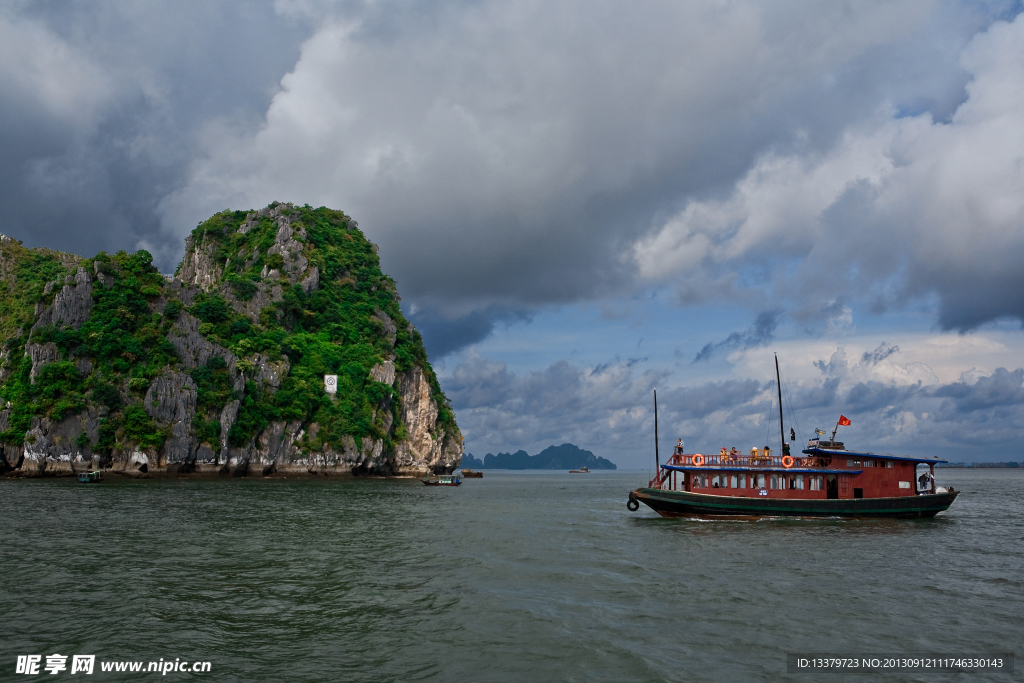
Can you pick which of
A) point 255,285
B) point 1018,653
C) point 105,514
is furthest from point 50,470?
point 1018,653

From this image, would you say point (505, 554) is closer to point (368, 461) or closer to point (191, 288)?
point (368, 461)

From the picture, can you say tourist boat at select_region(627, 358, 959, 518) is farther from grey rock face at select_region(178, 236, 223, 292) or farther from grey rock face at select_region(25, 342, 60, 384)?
grey rock face at select_region(178, 236, 223, 292)

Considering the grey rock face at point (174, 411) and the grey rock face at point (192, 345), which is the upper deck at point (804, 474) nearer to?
the grey rock face at point (174, 411)

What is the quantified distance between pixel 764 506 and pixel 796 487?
211 centimetres

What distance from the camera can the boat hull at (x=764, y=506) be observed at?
105 feet

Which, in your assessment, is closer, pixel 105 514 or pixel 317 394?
pixel 105 514

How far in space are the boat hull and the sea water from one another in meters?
2.52

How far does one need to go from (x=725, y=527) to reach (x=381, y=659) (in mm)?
23394

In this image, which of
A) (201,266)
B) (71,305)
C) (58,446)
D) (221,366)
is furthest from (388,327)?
(58,446)

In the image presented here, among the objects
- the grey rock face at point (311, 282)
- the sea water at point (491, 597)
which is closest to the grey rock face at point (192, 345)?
the grey rock face at point (311, 282)

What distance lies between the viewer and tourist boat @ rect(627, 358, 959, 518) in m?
32.2

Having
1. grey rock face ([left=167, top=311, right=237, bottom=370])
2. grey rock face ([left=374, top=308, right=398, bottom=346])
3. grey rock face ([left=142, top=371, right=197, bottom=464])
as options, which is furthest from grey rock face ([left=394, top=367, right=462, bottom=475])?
grey rock face ([left=142, top=371, right=197, bottom=464])

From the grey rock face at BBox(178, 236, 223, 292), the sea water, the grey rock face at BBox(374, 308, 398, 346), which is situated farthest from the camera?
the grey rock face at BBox(178, 236, 223, 292)

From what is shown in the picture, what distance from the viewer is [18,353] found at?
70.0 meters
